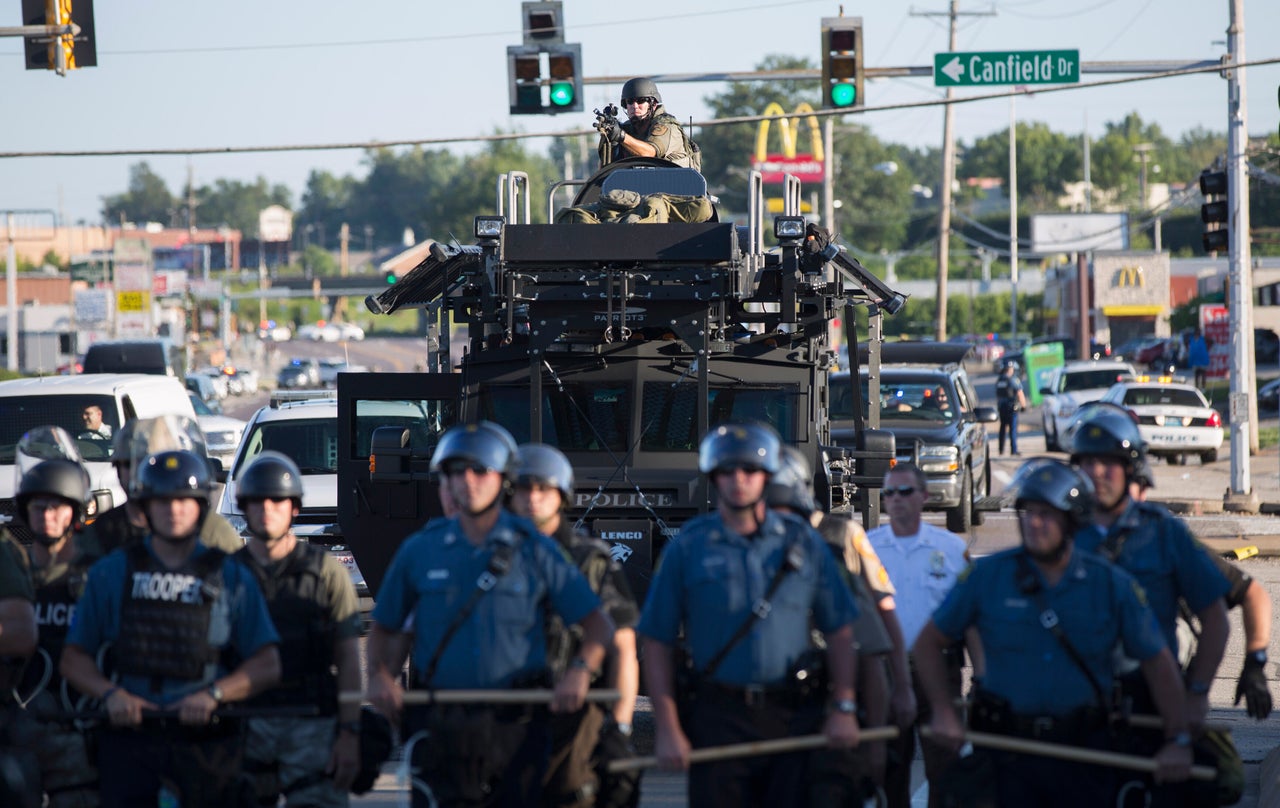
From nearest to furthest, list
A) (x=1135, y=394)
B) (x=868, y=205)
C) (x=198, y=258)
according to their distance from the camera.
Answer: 1. (x=1135, y=394)
2. (x=868, y=205)
3. (x=198, y=258)

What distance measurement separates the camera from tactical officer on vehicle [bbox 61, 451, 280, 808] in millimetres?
6008

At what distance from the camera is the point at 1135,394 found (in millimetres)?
29641

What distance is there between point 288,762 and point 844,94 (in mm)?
14001

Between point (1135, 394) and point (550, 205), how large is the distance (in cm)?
1845

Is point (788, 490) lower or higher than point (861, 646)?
higher

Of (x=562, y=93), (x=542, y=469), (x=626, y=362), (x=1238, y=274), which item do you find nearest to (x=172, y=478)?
(x=542, y=469)

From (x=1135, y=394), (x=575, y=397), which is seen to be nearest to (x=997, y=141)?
(x=1135, y=394)

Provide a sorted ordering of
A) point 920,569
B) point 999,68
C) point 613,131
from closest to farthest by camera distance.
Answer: point 920,569, point 613,131, point 999,68

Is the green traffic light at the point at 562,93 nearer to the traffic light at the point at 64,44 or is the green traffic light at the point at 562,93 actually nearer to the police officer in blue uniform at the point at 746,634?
the traffic light at the point at 64,44

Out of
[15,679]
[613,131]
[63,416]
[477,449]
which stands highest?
[613,131]

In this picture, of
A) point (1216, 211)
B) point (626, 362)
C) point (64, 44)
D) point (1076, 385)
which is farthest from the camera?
point (1076, 385)

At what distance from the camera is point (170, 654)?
601 cm

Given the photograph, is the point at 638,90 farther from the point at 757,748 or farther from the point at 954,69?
the point at 757,748

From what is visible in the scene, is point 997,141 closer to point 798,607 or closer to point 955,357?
point 955,357
